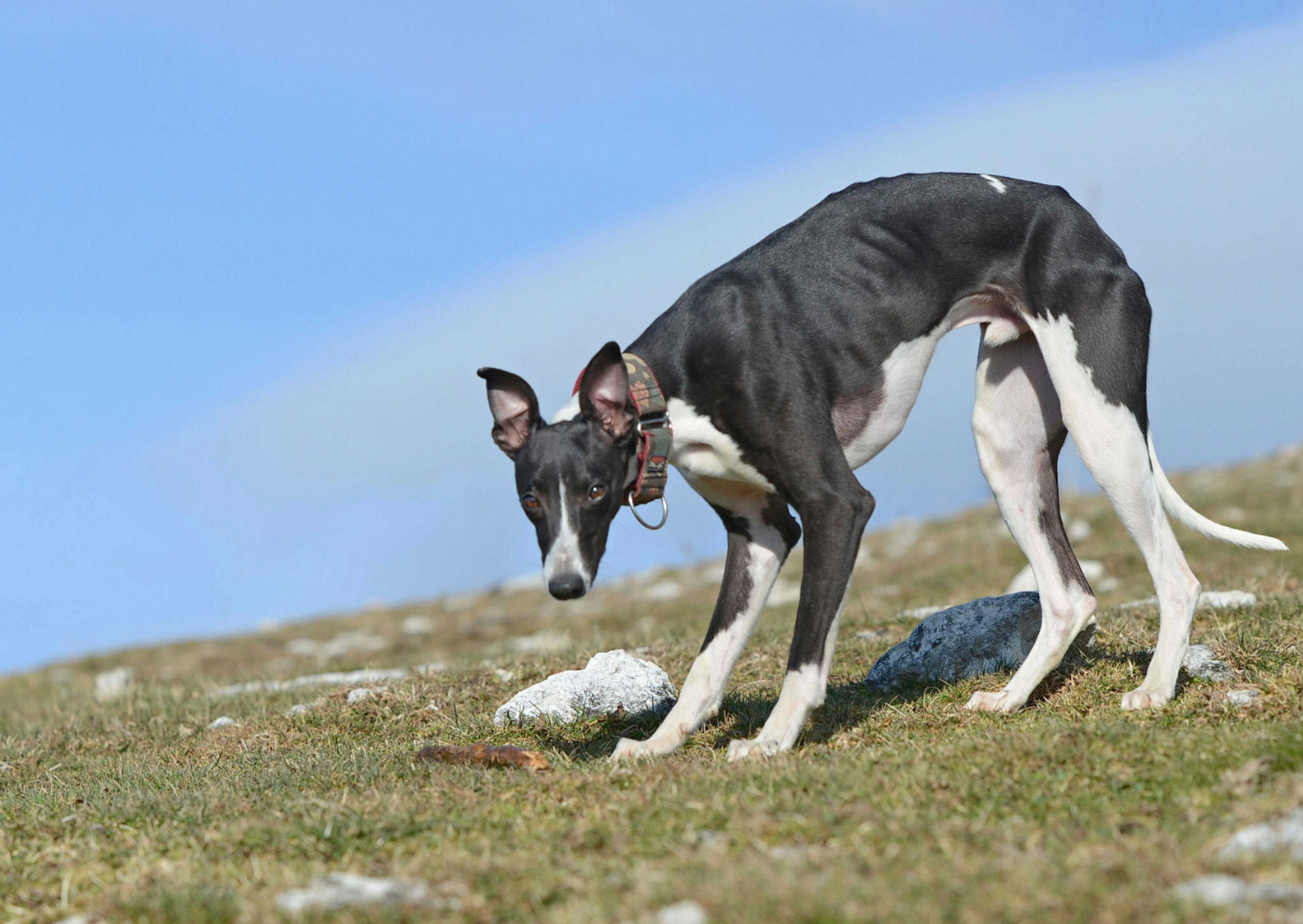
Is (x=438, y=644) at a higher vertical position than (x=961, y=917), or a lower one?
lower

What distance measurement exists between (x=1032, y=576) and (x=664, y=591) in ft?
22.7

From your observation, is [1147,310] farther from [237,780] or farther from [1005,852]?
[237,780]

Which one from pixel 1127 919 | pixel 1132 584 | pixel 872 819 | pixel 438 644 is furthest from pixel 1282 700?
pixel 438 644

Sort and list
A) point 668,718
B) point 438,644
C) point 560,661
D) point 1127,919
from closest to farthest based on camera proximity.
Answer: point 1127,919 → point 668,718 → point 560,661 → point 438,644

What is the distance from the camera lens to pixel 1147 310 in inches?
248

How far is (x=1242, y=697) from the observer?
223 inches

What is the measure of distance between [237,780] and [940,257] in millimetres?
4064

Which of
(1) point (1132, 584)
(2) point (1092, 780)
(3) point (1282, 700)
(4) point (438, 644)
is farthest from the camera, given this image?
(4) point (438, 644)

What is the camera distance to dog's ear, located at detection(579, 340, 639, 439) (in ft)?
17.6

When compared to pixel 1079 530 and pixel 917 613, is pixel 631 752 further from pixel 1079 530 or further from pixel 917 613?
pixel 1079 530

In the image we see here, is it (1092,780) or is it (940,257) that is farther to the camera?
(940,257)

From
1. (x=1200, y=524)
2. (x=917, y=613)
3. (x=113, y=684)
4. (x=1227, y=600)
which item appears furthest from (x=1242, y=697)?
(x=113, y=684)

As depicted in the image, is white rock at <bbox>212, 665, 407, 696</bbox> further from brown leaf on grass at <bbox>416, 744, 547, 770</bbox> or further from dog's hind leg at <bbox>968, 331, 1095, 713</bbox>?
dog's hind leg at <bbox>968, 331, 1095, 713</bbox>

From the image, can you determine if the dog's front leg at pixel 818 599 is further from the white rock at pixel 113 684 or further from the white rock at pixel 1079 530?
the white rock at pixel 1079 530
